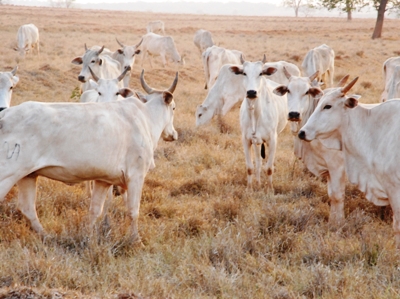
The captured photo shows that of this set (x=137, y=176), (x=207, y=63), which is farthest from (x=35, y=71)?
(x=137, y=176)

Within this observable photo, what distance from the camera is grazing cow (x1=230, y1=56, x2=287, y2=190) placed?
779 cm

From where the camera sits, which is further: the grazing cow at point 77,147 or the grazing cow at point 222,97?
the grazing cow at point 222,97

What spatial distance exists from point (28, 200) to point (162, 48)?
18371mm

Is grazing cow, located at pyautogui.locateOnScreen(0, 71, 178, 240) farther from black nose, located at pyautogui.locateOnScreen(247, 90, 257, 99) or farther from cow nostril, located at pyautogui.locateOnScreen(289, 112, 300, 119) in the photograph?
black nose, located at pyautogui.locateOnScreen(247, 90, 257, 99)

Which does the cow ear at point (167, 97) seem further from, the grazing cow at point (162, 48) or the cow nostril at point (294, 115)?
the grazing cow at point (162, 48)

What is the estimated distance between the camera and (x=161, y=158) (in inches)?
356

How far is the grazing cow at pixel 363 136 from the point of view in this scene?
5.29 meters

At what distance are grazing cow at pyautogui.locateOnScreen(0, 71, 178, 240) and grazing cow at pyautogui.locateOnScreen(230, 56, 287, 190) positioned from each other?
7.15 ft

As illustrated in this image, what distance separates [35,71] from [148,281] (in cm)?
1219

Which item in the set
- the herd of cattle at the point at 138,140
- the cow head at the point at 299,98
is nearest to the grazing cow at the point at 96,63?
the herd of cattle at the point at 138,140

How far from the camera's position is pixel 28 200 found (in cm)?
539

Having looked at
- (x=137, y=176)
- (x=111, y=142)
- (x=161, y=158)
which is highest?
(x=111, y=142)

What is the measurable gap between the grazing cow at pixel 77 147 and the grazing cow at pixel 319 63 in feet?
34.5

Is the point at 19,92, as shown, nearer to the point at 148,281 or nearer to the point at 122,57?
the point at 122,57
